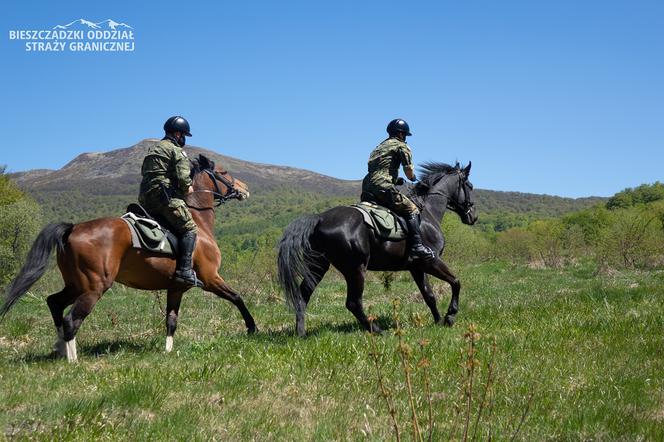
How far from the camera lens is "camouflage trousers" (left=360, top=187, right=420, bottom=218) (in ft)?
31.9

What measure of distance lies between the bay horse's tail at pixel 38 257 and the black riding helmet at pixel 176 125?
207cm

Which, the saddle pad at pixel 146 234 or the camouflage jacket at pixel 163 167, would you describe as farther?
the camouflage jacket at pixel 163 167

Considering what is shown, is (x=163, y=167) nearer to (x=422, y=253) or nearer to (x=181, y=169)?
(x=181, y=169)

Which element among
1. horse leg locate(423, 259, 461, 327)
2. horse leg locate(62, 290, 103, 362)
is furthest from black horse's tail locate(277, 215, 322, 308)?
horse leg locate(62, 290, 103, 362)

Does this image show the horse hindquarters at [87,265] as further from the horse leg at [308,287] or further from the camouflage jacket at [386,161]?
the camouflage jacket at [386,161]

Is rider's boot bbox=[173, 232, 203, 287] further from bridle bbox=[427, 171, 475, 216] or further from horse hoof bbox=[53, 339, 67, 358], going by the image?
bridle bbox=[427, 171, 475, 216]

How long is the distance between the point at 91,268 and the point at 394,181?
4918 mm

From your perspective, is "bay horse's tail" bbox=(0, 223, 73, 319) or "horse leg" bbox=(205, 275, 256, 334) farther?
"horse leg" bbox=(205, 275, 256, 334)

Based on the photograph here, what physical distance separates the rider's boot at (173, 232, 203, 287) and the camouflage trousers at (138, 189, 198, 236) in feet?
0.39

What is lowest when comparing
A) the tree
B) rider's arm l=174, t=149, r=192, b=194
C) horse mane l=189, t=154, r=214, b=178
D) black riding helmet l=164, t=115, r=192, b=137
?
the tree

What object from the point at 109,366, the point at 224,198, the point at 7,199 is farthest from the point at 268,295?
the point at 7,199

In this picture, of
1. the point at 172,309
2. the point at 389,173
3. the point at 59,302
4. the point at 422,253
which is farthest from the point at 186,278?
the point at 422,253

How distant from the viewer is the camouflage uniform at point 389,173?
970 centimetres

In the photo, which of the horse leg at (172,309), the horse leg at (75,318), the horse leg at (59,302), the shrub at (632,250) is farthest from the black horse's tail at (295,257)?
the shrub at (632,250)
